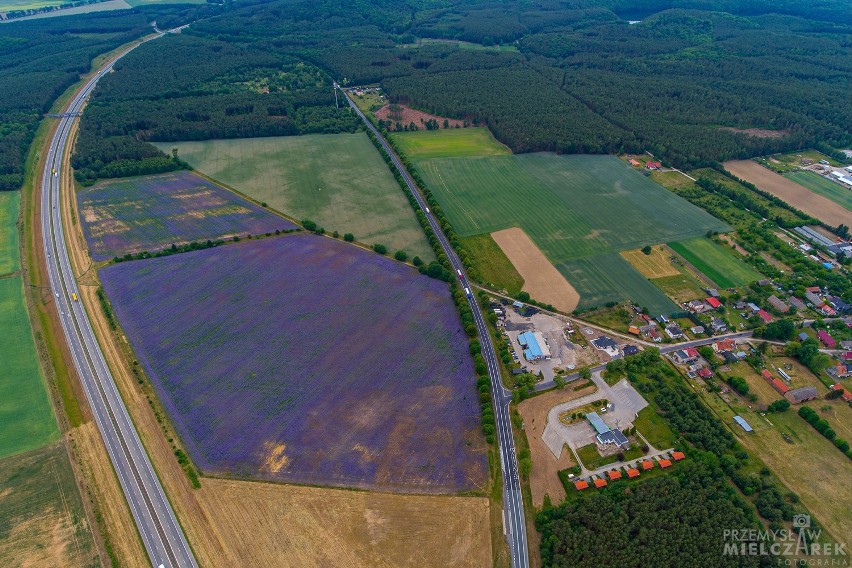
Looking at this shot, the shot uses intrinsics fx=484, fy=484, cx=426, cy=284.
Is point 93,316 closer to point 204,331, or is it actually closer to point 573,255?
point 204,331

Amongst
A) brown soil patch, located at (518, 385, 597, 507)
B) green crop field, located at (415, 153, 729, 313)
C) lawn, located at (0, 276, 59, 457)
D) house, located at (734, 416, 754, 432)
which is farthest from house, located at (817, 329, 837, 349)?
lawn, located at (0, 276, 59, 457)

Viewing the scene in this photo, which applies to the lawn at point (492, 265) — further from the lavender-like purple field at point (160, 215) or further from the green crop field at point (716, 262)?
the lavender-like purple field at point (160, 215)

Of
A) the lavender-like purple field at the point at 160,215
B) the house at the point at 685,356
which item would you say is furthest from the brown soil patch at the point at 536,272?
the lavender-like purple field at the point at 160,215

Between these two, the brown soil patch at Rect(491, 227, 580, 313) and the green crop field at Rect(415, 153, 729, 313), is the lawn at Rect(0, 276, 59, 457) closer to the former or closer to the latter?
the brown soil patch at Rect(491, 227, 580, 313)

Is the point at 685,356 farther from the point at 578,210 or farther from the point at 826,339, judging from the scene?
the point at 578,210

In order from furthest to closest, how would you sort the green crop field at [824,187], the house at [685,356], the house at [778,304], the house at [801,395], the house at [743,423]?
1. the green crop field at [824,187]
2. the house at [778,304]
3. the house at [685,356]
4. the house at [801,395]
5. the house at [743,423]

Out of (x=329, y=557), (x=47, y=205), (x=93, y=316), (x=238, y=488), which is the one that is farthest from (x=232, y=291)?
(x=47, y=205)
